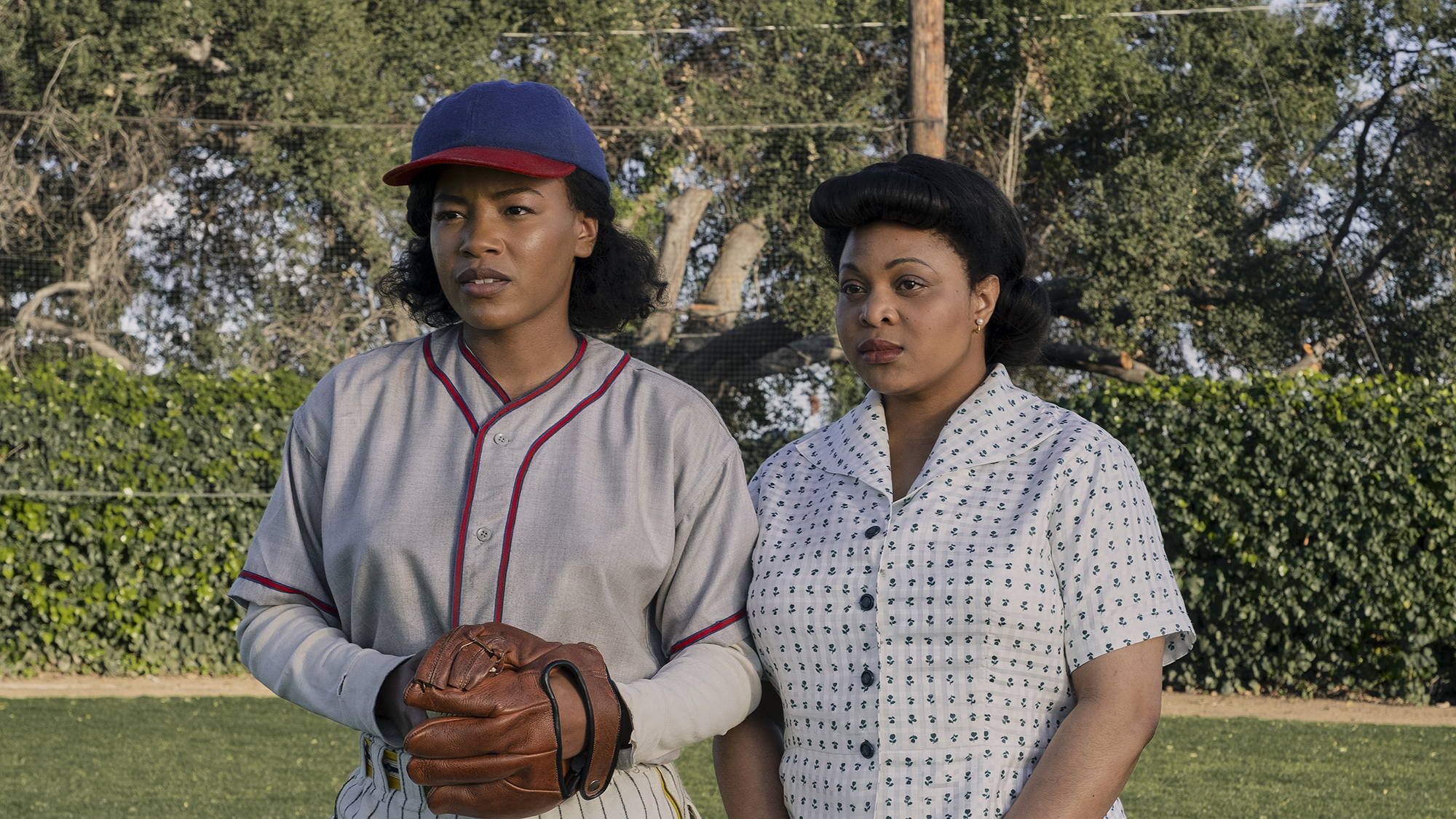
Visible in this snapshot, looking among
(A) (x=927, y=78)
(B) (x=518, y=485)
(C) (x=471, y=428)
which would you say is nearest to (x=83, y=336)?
(A) (x=927, y=78)

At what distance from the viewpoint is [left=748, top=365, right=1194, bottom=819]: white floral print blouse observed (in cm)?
186

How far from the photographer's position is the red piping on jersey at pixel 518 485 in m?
1.74

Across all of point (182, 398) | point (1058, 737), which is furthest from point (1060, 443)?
point (182, 398)

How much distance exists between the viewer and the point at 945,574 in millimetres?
1904

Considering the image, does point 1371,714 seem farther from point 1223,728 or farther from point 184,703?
point 184,703

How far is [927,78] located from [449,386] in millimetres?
7820

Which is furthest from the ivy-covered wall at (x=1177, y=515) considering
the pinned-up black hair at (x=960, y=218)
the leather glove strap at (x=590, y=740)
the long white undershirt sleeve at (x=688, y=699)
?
the leather glove strap at (x=590, y=740)

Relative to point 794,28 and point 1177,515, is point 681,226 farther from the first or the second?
point 1177,515

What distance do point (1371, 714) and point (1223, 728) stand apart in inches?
46.0

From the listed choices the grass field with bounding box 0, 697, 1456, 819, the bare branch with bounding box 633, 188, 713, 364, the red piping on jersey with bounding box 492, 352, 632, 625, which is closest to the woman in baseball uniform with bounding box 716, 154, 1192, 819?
the red piping on jersey with bounding box 492, 352, 632, 625

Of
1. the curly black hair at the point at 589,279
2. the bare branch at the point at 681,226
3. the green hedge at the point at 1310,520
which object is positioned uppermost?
the bare branch at the point at 681,226

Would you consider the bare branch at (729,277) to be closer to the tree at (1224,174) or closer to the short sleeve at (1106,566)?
the tree at (1224,174)

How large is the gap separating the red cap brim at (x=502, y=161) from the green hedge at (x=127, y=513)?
23.2 feet

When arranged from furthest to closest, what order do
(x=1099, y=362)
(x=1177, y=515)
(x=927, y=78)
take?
(x=1099, y=362)
(x=927, y=78)
(x=1177, y=515)
